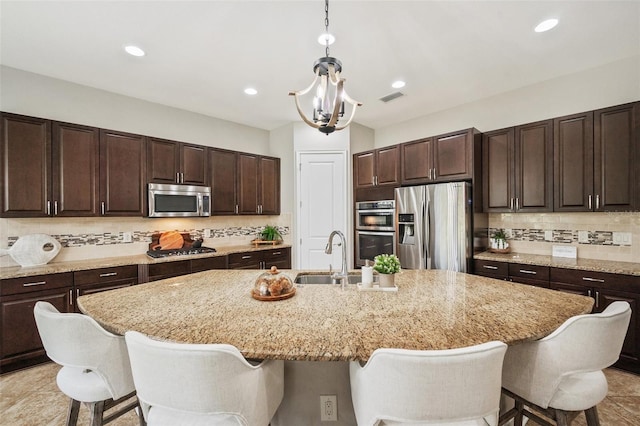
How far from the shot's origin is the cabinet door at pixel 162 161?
138 inches

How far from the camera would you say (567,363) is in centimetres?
117

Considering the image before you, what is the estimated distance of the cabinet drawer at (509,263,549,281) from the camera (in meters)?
2.79

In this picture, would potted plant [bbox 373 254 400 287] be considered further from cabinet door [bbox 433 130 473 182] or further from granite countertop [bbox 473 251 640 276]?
cabinet door [bbox 433 130 473 182]

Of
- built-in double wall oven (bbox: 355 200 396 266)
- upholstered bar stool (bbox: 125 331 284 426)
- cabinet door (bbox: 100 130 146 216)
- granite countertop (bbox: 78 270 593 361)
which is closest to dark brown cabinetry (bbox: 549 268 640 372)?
granite countertop (bbox: 78 270 593 361)

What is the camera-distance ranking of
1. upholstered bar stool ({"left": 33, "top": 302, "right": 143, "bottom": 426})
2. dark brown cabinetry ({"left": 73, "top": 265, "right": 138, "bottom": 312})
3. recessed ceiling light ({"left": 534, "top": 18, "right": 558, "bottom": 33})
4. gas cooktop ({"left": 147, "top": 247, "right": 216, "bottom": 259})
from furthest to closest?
gas cooktop ({"left": 147, "top": 247, "right": 216, "bottom": 259})
dark brown cabinetry ({"left": 73, "top": 265, "right": 138, "bottom": 312})
recessed ceiling light ({"left": 534, "top": 18, "right": 558, "bottom": 33})
upholstered bar stool ({"left": 33, "top": 302, "right": 143, "bottom": 426})

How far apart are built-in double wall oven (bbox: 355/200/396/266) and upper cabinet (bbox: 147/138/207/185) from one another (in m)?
2.35

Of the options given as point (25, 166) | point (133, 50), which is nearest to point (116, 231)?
point (25, 166)

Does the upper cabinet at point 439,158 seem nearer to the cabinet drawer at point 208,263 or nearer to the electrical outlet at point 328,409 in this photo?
the cabinet drawer at point 208,263

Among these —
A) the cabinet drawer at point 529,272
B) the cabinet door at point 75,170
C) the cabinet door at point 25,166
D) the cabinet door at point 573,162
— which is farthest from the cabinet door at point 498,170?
the cabinet door at point 25,166

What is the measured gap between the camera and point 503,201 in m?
3.32

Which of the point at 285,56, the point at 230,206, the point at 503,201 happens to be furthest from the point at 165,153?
the point at 503,201

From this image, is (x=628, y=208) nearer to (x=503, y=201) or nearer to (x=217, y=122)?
(x=503, y=201)

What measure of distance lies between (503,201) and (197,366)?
3.54 metres

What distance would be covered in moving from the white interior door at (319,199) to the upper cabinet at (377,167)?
22 cm
